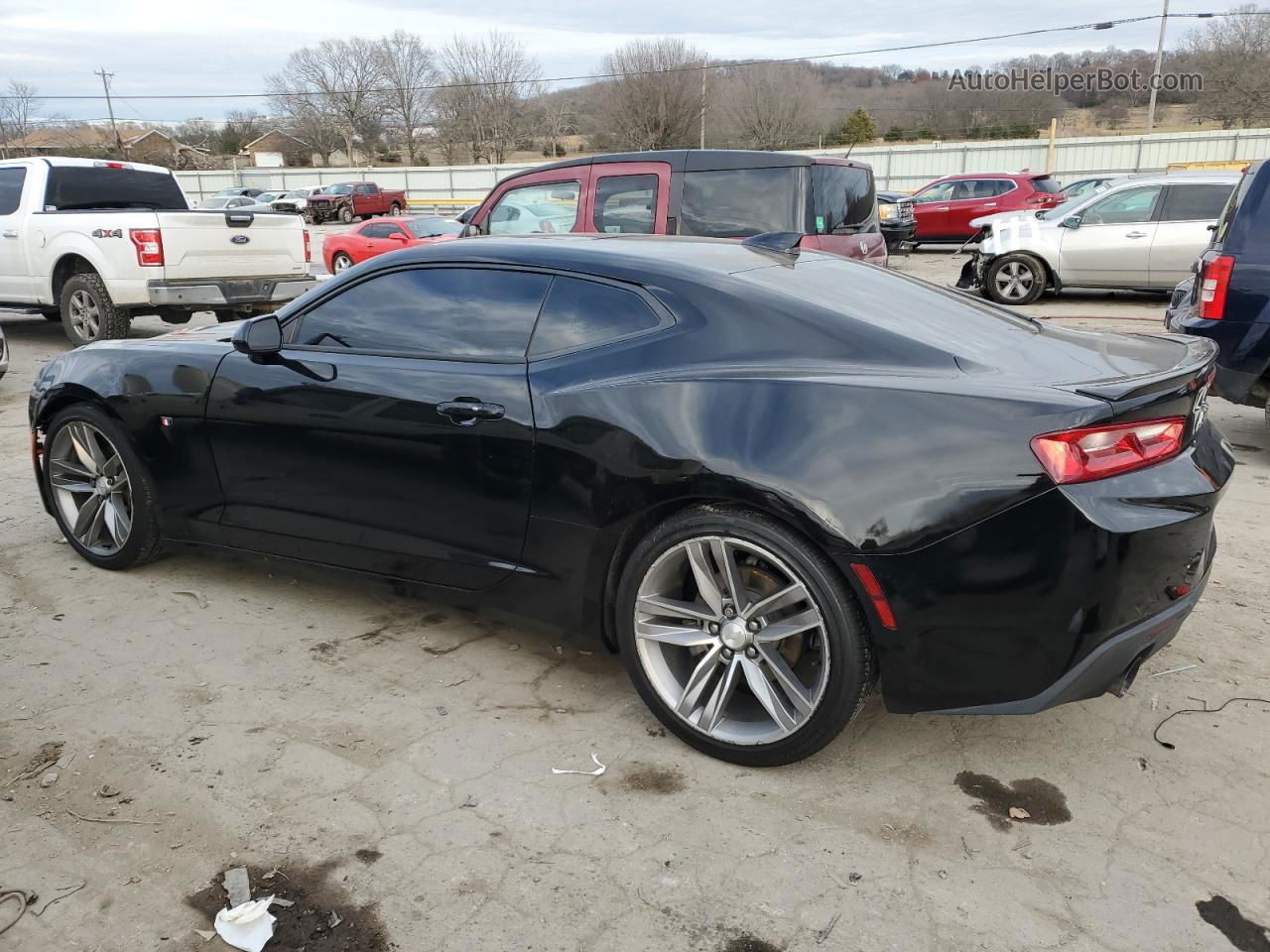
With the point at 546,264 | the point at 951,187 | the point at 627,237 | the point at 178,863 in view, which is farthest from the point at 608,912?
the point at 951,187

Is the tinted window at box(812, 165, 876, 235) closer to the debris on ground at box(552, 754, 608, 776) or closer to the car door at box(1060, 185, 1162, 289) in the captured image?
the car door at box(1060, 185, 1162, 289)

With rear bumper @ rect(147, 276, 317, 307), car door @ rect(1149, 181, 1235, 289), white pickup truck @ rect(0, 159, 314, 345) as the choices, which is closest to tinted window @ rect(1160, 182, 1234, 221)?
car door @ rect(1149, 181, 1235, 289)

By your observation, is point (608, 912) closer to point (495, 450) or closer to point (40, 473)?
point (495, 450)

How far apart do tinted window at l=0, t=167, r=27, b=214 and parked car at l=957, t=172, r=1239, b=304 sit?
38.0ft

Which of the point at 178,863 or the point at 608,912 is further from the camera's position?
the point at 178,863

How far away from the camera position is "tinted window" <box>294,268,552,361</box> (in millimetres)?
3340

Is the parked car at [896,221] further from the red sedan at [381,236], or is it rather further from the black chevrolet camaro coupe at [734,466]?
the black chevrolet camaro coupe at [734,466]

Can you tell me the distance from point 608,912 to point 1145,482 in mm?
1723

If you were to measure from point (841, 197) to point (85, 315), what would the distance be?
785 cm

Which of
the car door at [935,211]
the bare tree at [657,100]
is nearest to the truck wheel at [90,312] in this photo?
the car door at [935,211]

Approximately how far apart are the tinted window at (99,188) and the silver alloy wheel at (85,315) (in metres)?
1.08

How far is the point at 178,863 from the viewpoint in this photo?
2531 millimetres

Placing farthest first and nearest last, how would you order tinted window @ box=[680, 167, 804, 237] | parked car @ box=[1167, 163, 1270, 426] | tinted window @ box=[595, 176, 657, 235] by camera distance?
tinted window @ box=[595, 176, 657, 235]
tinted window @ box=[680, 167, 804, 237]
parked car @ box=[1167, 163, 1270, 426]

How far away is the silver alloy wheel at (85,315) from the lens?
407 inches
